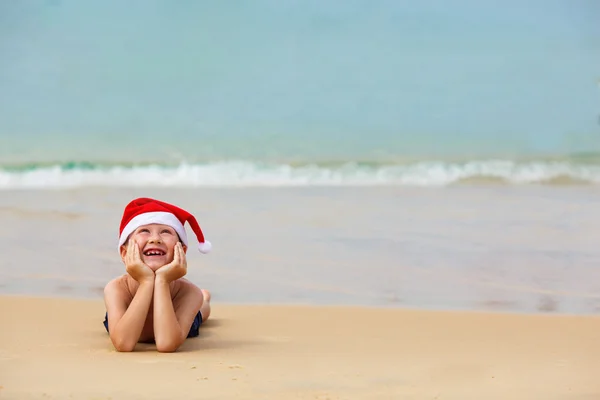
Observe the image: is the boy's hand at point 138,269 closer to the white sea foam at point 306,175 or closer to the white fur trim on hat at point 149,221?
the white fur trim on hat at point 149,221

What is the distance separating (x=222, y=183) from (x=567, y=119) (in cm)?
276

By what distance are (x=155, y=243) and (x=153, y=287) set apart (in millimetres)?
148

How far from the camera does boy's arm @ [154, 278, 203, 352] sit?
215 cm

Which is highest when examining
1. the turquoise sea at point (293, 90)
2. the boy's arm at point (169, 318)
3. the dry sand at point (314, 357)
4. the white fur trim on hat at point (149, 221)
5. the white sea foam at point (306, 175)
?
the turquoise sea at point (293, 90)

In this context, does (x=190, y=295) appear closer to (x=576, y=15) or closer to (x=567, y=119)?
(x=567, y=119)

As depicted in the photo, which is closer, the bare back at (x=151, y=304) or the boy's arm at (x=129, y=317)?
the boy's arm at (x=129, y=317)

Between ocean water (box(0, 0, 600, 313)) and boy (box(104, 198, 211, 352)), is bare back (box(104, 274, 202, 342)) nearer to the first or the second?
boy (box(104, 198, 211, 352))

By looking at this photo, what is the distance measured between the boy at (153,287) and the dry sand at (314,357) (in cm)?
6

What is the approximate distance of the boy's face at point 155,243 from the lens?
2.29m

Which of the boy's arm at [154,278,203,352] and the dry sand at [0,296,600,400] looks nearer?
the dry sand at [0,296,600,400]

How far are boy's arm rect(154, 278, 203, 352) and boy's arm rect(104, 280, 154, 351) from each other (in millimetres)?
27

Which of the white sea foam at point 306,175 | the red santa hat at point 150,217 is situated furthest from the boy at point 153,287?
the white sea foam at point 306,175

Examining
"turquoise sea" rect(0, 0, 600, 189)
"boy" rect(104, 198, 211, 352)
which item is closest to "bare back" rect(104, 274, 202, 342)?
"boy" rect(104, 198, 211, 352)

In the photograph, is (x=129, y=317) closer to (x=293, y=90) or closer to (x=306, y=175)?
(x=306, y=175)
